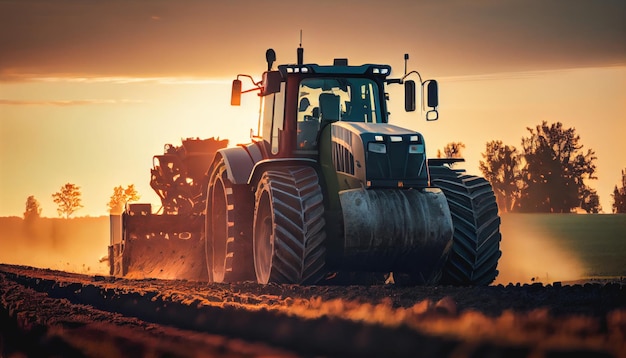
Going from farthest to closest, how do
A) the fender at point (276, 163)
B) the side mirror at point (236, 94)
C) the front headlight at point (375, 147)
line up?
the side mirror at point (236, 94) → the fender at point (276, 163) → the front headlight at point (375, 147)

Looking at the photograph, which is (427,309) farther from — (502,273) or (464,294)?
(502,273)

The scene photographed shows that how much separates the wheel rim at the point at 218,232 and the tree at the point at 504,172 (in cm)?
5534

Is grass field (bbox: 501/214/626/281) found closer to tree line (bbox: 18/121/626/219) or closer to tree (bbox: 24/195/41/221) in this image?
tree line (bbox: 18/121/626/219)

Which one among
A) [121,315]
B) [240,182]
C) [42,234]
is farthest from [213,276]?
[42,234]

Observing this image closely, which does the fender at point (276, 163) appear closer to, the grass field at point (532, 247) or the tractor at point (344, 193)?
the tractor at point (344, 193)

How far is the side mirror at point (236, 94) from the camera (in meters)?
19.7

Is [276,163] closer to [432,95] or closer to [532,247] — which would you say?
[432,95]

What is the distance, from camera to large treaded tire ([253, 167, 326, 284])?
55.4 ft

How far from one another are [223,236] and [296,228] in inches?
232

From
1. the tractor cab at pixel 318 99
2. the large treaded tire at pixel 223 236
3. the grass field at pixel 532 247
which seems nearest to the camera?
the tractor cab at pixel 318 99

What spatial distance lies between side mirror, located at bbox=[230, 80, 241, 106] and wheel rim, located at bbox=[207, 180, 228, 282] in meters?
2.85

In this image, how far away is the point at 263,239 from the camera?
18.6 meters

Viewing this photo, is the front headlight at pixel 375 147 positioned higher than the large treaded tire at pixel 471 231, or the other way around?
the front headlight at pixel 375 147

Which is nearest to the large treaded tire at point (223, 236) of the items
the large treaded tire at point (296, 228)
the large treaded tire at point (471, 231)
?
the large treaded tire at point (296, 228)
